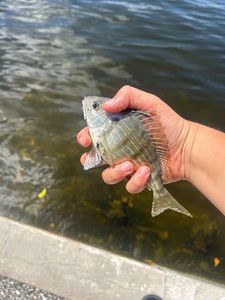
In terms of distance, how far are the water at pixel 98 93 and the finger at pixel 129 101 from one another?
2857 millimetres

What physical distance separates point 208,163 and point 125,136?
4.32ft

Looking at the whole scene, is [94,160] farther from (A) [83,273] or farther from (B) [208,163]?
(A) [83,273]

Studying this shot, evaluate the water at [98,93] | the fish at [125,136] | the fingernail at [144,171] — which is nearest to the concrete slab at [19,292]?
the water at [98,93]

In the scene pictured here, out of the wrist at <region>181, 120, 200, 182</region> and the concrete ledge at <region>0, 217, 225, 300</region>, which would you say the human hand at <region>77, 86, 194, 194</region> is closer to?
the wrist at <region>181, 120, 200, 182</region>

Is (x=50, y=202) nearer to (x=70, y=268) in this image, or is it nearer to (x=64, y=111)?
(x=70, y=268)

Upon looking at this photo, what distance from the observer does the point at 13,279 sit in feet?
16.4

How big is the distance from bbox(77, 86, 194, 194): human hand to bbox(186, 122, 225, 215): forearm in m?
0.08

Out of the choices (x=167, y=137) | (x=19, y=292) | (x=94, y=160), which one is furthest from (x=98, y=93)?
(x=94, y=160)

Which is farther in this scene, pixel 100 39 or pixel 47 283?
pixel 100 39

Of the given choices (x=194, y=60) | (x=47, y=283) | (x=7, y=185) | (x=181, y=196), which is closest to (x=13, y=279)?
(x=47, y=283)

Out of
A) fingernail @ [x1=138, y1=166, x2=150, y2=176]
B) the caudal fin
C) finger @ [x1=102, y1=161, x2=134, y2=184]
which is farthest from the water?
fingernail @ [x1=138, y1=166, x2=150, y2=176]

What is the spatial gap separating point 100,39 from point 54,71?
10.7 feet

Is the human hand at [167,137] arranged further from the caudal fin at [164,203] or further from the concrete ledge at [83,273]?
the concrete ledge at [83,273]

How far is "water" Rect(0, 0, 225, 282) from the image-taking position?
6.88 meters
